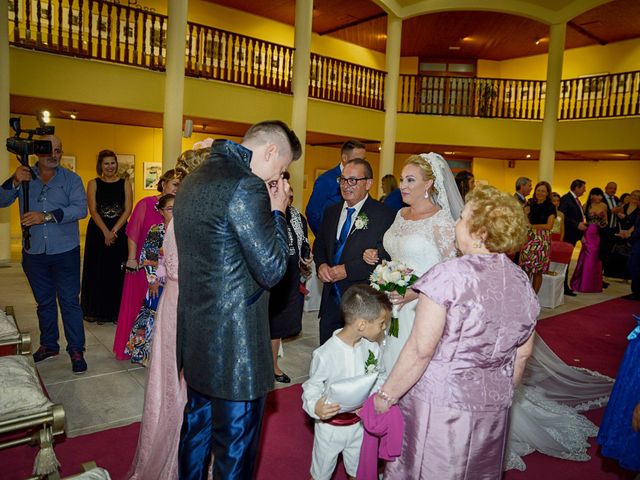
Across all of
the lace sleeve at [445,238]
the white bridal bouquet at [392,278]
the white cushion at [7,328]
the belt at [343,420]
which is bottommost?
the belt at [343,420]

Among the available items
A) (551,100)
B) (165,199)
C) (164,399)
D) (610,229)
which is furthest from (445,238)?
(551,100)

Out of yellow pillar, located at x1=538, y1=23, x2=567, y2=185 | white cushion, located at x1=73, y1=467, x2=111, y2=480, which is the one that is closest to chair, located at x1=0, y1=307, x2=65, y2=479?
white cushion, located at x1=73, y1=467, x2=111, y2=480

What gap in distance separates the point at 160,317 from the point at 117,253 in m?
2.99

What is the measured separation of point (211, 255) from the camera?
5.83 feet

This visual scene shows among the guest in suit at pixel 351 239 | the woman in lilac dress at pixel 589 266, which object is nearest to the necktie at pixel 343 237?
the guest in suit at pixel 351 239

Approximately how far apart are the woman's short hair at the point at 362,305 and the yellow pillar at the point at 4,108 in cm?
759

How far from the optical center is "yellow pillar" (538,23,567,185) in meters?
12.8

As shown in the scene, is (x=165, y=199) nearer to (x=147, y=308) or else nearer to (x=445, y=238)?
(x=147, y=308)

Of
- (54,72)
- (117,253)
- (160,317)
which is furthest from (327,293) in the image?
(54,72)

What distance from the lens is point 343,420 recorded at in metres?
2.38

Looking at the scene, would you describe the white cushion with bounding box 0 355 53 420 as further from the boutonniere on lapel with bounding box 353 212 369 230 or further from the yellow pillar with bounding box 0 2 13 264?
the yellow pillar with bounding box 0 2 13 264

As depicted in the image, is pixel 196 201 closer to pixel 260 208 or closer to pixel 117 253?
pixel 260 208

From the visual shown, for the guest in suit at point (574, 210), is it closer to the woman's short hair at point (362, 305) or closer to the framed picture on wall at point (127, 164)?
the woman's short hair at point (362, 305)

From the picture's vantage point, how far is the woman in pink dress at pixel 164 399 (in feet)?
8.18
